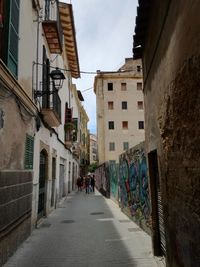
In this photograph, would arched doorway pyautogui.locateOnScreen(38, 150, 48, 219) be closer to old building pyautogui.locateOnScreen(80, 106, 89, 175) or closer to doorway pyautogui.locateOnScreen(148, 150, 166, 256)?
doorway pyautogui.locateOnScreen(148, 150, 166, 256)

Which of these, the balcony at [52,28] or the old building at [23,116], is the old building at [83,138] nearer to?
the balcony at [52,28]

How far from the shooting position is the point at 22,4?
8.47 meters

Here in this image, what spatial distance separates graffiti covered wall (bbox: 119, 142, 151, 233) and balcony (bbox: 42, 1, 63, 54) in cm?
563

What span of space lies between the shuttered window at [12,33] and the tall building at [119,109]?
40.0 m

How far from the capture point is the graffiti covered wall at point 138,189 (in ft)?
28.2

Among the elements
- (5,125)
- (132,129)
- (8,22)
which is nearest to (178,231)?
(5,125)

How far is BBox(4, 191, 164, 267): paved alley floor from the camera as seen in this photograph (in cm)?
640

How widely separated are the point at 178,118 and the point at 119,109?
147 ft

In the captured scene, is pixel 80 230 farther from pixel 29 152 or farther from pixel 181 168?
pixel 181 168

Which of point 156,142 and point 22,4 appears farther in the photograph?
point 22,4

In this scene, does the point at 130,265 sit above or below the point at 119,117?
below

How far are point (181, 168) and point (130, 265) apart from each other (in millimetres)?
3054

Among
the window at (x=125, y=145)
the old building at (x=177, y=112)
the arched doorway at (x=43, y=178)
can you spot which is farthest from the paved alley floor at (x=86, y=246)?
the window at (x=125, y=145)

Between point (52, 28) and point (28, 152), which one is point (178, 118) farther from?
point (52, 28)
